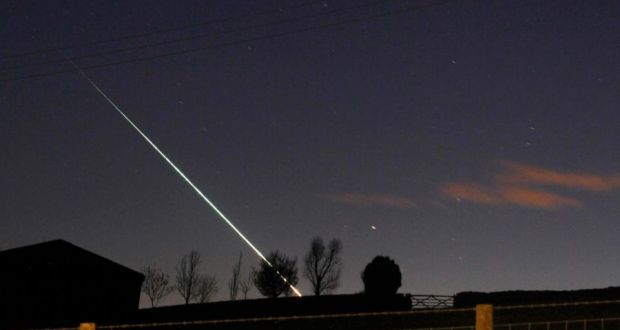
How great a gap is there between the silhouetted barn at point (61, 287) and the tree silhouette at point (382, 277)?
14.1 metres

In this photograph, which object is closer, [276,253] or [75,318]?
[75,318]

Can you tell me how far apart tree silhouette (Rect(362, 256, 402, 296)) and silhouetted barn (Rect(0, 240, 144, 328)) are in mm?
14057

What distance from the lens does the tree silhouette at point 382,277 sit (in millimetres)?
39375

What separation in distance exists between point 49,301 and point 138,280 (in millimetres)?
4581

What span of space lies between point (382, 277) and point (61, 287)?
18226mm

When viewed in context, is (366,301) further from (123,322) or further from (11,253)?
(11,253)

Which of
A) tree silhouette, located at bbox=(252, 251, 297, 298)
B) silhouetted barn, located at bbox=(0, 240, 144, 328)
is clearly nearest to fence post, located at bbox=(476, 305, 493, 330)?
silhouetted barn, located at bbox=(0, 240, 144, 328)

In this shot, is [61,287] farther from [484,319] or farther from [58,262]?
[484,319]

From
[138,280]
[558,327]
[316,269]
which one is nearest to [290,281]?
[316,269]

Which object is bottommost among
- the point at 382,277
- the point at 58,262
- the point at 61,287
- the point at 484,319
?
the point at 484,319

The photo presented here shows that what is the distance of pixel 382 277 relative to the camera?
130 ft

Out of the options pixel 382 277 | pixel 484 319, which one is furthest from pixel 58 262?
pixel 484 319

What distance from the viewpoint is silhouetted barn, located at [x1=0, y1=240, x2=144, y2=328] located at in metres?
27.6

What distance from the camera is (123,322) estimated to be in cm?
2962
